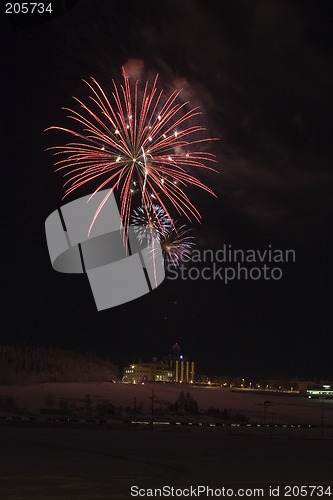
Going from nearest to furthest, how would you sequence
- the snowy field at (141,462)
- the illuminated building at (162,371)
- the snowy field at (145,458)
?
the snowy field at (141,462) → the snowy field at (145,458) → the illuminated building at (162,371)

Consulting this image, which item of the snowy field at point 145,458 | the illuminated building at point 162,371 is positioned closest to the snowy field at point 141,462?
the snowy field at point 145,458

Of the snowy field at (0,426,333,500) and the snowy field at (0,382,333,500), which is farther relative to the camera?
the snowy field at (0,382,333,500)

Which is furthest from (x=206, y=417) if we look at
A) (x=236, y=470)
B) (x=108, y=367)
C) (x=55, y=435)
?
(x=108, y=367)

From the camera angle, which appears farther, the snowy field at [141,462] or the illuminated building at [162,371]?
the illuminated building at [162,371]

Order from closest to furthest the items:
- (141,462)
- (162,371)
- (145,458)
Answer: (141,462) < (145,458) < (162,371)

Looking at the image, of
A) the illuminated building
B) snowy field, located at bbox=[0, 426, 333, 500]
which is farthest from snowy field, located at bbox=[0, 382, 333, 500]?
the illuminated building

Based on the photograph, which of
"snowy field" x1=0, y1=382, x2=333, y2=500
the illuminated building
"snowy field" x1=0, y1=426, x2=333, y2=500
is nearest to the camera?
"snowy field" x1=0, y1=426, x2=333, y2=500

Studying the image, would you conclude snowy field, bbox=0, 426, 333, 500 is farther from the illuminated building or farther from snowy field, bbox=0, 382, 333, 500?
the illuminated building

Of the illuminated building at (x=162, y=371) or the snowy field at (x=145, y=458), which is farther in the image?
the illuminated building at (x=162, y=371)

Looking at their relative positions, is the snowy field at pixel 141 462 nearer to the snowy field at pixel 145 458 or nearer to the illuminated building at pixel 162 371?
the snowy field at pixel 145 458

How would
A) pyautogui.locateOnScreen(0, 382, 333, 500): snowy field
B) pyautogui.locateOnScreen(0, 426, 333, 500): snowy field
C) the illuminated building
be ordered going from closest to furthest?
pyautogui.locateOnScreen(0, 426, 333, 500): snowy field, pyautogui.locateOnScreen(0, 382, 333, 500): snowy field, the illuminated building

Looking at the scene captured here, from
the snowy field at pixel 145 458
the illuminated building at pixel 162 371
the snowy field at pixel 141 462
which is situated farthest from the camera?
the illuminated building at pixel 162 371

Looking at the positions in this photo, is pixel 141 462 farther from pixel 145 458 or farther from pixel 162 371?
pixel 162 371

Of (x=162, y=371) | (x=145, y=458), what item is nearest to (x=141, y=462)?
(x=145, y=458)
